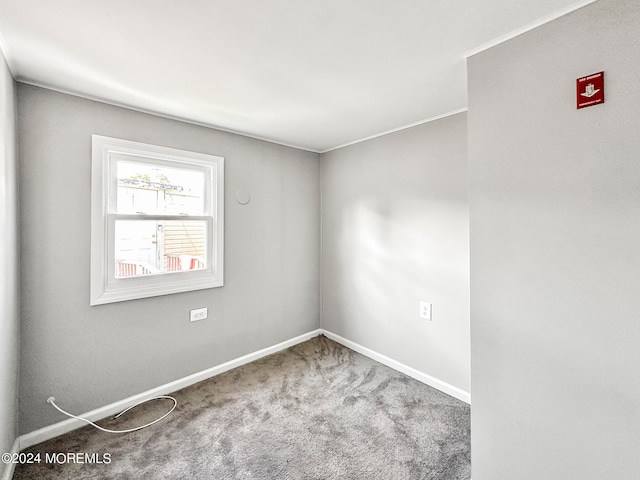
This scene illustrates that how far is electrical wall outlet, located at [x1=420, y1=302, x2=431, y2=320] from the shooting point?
2.53m

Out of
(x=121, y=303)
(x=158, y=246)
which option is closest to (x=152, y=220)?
(x=158, y=246)

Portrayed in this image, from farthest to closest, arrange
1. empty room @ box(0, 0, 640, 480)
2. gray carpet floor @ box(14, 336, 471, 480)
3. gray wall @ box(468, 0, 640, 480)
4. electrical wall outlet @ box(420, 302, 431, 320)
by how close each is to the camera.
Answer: electrical wall outlet @ box(420, 302, 431, 320) → gray carpet floor @ box(14, 336, 471, 480) → empty room @ box(0, 0, 640, 480) → gray wall @ box(468, 0, 640, 480)

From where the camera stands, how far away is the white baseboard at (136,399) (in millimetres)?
1848

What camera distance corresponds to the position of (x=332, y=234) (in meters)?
3.45

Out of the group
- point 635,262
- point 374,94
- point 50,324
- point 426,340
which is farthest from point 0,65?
point 426,340

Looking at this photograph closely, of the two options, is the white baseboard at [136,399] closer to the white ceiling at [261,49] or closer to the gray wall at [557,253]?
the gray wall at [557,253]

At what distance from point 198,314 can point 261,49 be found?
7.14 ft

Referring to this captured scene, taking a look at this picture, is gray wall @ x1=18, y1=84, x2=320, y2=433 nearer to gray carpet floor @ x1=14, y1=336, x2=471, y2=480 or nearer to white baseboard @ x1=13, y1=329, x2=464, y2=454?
white baseboard @ x1=13, y1=329, x2=464, y2=454

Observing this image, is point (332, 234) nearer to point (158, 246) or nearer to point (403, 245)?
point (403, 245)

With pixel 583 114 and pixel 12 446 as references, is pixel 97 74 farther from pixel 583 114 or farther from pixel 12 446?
pixel 583 114

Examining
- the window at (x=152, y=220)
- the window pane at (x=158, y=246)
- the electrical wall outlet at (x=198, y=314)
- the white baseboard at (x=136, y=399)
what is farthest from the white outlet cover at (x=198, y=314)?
the white baseboard at (x=136, y=399)

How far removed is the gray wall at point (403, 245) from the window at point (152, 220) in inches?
53.6

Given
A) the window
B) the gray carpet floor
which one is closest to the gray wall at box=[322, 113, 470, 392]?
the gray carpet floor

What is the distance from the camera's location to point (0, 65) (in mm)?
1436
